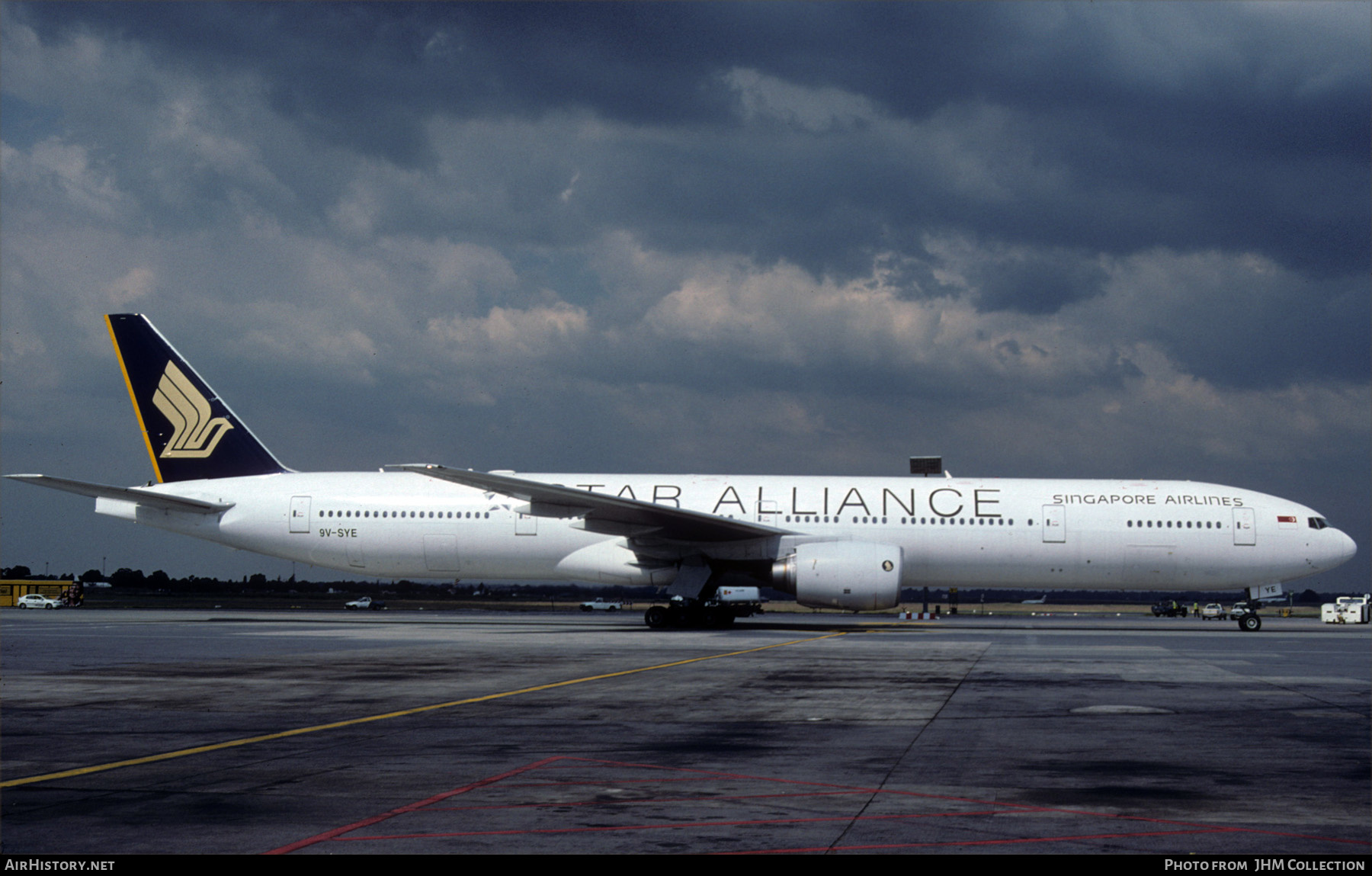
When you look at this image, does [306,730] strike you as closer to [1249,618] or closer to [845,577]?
[845,577]

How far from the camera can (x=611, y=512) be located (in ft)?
81.3

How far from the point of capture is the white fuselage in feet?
86.9

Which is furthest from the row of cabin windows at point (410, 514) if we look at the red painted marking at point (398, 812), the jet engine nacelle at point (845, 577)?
the red painted marking at point (398, 812)

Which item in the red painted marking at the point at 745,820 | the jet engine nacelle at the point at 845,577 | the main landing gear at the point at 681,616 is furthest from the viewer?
the main landing gear at the point at 681,616

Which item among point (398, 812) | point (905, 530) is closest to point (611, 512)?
point (905, 530)

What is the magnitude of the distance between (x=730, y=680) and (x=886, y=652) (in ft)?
19.9

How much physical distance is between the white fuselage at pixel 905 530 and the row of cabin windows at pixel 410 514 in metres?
0.04

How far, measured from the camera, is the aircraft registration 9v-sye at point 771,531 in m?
25.9

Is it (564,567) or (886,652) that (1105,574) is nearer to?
(886,652)

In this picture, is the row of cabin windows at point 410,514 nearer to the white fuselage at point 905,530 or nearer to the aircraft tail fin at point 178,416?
the white fuselage at point 905,530

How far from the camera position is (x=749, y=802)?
20.6 ft

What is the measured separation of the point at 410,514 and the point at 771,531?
9.93 m

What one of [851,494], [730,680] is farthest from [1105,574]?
[730,680]

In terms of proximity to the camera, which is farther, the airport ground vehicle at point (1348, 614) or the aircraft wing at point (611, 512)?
the airport ground vehicle at point (1348, 614)
